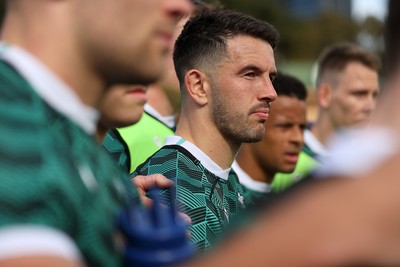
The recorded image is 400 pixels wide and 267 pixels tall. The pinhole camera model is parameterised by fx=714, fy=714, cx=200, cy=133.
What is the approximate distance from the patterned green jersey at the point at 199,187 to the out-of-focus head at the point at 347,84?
378 centimetres

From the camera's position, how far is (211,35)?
3725 millimetres

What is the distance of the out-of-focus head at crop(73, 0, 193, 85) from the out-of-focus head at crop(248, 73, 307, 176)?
4.17 metres

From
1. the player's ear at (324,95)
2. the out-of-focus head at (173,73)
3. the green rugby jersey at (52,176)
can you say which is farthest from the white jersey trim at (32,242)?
the player's ear at (324,95)

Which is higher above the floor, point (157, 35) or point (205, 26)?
point (205, 26)

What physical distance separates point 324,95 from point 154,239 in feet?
21.1

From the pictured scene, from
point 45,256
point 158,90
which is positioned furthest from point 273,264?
point 158,90

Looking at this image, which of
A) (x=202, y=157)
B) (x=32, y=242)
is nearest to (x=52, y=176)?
(x=32, y=242)

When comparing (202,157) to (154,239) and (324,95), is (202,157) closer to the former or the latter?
(154,239)

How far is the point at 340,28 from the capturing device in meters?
50.5

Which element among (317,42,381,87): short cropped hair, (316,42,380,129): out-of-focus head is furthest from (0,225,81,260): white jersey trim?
(317,42,381,87): short cropped hair

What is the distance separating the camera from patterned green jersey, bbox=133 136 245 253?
3045 mm

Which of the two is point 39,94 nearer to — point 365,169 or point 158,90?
point 365,169

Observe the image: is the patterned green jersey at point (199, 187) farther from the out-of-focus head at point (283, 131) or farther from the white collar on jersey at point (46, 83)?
the out-of-focus head at point (283, 131)

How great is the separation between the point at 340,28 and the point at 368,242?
2014 inches
